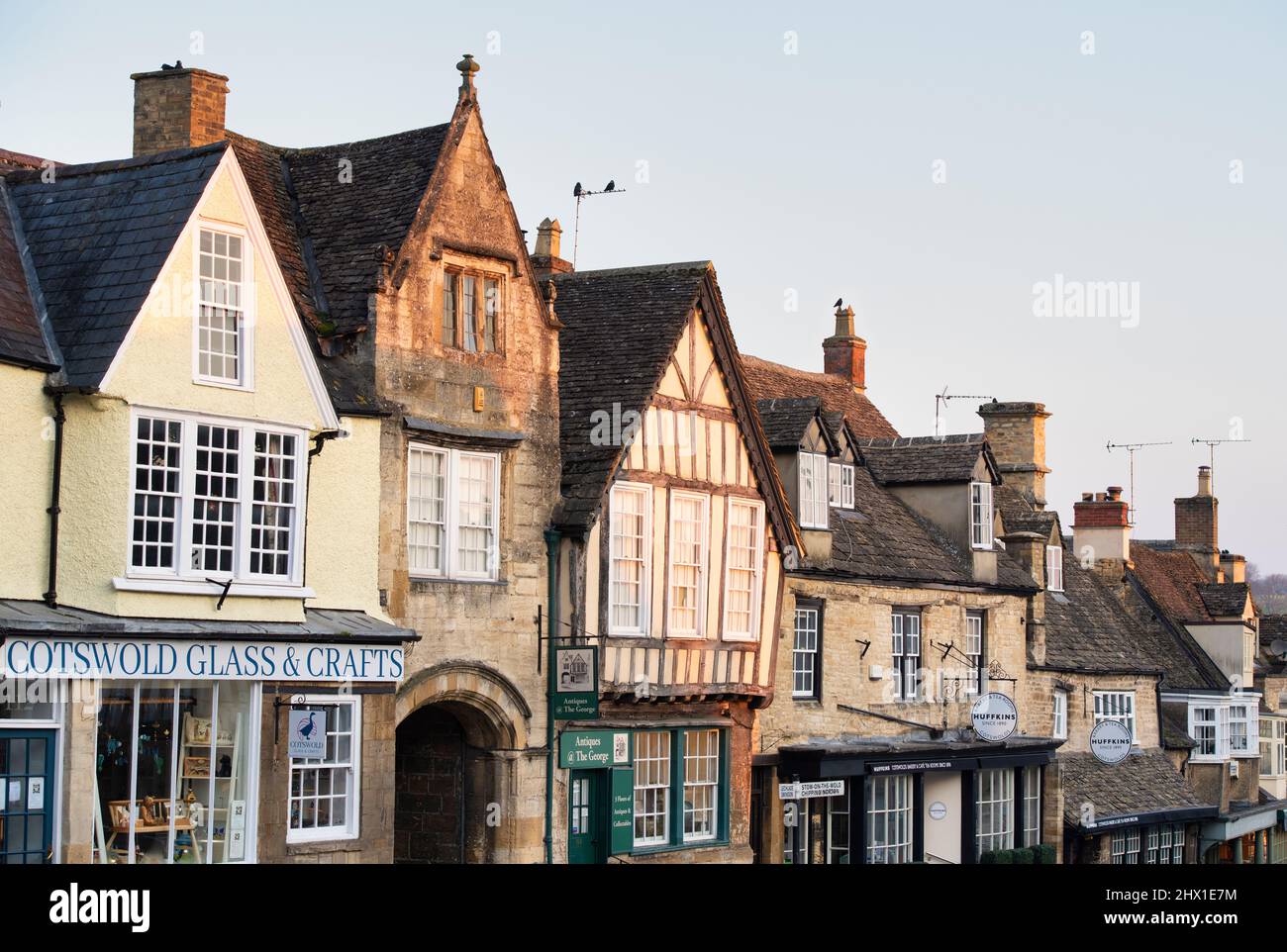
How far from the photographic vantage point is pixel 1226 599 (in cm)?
4603

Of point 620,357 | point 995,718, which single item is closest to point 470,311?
point 620,357

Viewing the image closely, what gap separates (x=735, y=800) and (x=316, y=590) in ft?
28.2

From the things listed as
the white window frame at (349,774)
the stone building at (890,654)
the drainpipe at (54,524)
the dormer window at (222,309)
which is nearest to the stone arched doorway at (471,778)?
the white window frame at (349,774)

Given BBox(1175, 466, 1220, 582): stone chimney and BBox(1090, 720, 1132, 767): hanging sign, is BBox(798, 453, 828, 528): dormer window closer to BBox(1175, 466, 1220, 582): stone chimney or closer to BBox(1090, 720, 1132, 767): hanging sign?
BBox(1090, 720, 1132, 767): hanging sign

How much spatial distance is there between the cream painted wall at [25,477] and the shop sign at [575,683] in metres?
7.11

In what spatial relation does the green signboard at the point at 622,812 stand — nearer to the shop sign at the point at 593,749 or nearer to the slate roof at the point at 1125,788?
the shop sign at the point at 593,749

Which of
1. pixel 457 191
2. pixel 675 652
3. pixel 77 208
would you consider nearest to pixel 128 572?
pixel 77 208

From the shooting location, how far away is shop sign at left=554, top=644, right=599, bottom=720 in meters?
22.1

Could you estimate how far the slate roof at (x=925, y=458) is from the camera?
1304 inches

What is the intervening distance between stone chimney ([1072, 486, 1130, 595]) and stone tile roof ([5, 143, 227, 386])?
30.0 m

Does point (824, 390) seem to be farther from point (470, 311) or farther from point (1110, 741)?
point (470, 311)

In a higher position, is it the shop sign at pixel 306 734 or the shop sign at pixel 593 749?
the shop sign at pixel 306 734

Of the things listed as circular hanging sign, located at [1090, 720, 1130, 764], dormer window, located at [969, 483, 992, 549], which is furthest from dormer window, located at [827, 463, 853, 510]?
circular hanging sign, located at [1090, 720, 1130, 764]
